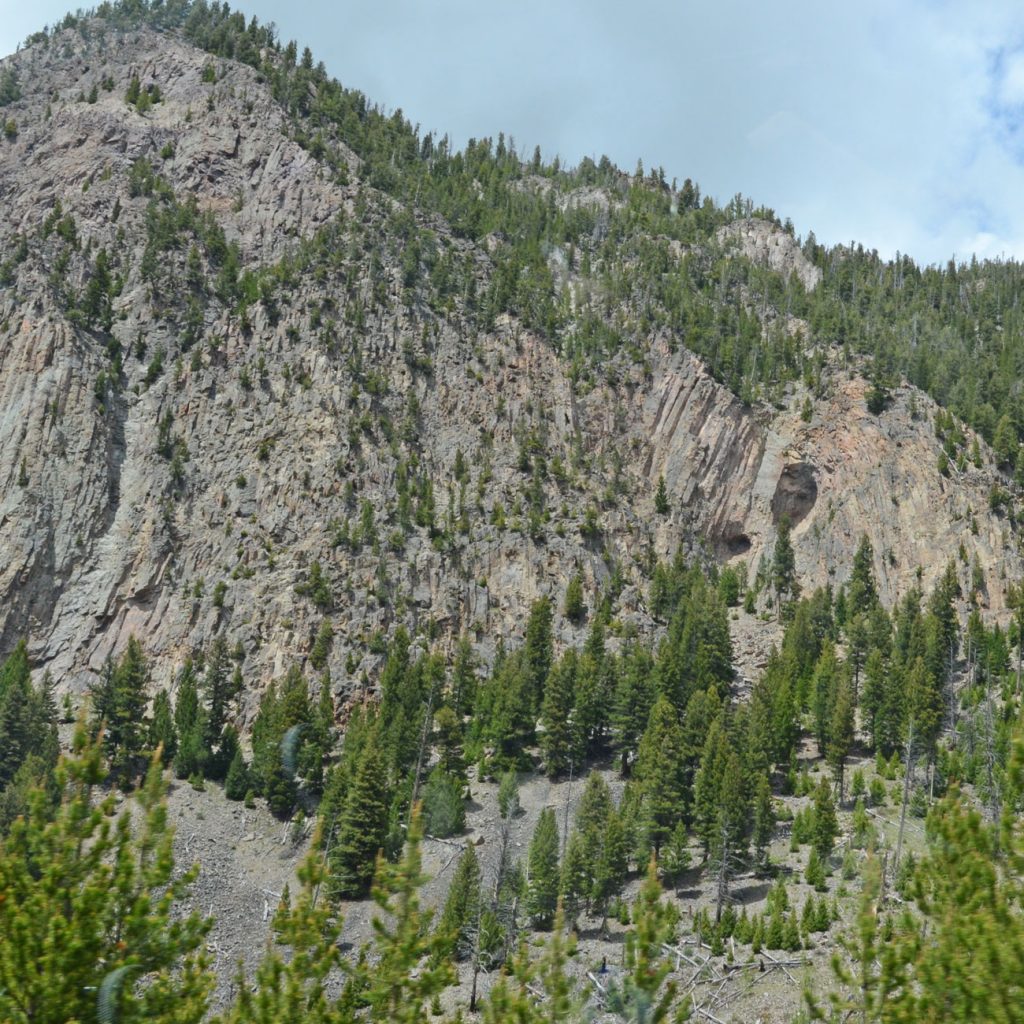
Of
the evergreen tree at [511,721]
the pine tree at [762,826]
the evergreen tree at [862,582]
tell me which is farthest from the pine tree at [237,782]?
the evergreen tree at [862,582]

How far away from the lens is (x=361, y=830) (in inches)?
2495

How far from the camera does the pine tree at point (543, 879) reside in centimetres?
5644

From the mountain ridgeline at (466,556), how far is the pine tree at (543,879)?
0.32 meters

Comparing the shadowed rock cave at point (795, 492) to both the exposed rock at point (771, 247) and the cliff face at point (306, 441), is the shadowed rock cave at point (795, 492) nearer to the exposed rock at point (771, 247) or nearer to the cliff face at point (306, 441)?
the cliff face at point (306, 441)

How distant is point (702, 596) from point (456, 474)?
102 feet

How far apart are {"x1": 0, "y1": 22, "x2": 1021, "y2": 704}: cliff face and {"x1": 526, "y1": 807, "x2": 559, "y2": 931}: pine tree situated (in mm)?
37485

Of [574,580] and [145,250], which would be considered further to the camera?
[145,250]

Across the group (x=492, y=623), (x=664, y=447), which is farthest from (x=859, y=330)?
(x=492, y=623)

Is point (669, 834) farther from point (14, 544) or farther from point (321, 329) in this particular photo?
point (321, 329)

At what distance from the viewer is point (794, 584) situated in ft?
383

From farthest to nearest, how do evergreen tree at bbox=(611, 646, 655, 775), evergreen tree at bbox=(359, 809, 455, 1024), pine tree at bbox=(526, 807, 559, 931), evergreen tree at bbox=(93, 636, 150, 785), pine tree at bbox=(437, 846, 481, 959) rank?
evergreen tree at bbox=(611, 646, 655, 775) < evergreen tree at bbox=(93, 636, 150, 785) < pine tree at bbox=(526, 807, 559, 931) < pine tree at bbox=(437, 846, 481, 959) < evergreen tree at bbox=(359, 809, 455, 1024)

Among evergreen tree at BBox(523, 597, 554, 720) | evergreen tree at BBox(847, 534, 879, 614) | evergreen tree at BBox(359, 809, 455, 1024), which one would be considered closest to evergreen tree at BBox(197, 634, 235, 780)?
evergreen tree at BBox(523, 597, 554, 720)

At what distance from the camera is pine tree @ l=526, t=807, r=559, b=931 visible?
185 ft

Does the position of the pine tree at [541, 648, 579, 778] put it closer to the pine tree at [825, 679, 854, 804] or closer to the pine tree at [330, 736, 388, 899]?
the pine tree at [330, 736, 388, 899]
